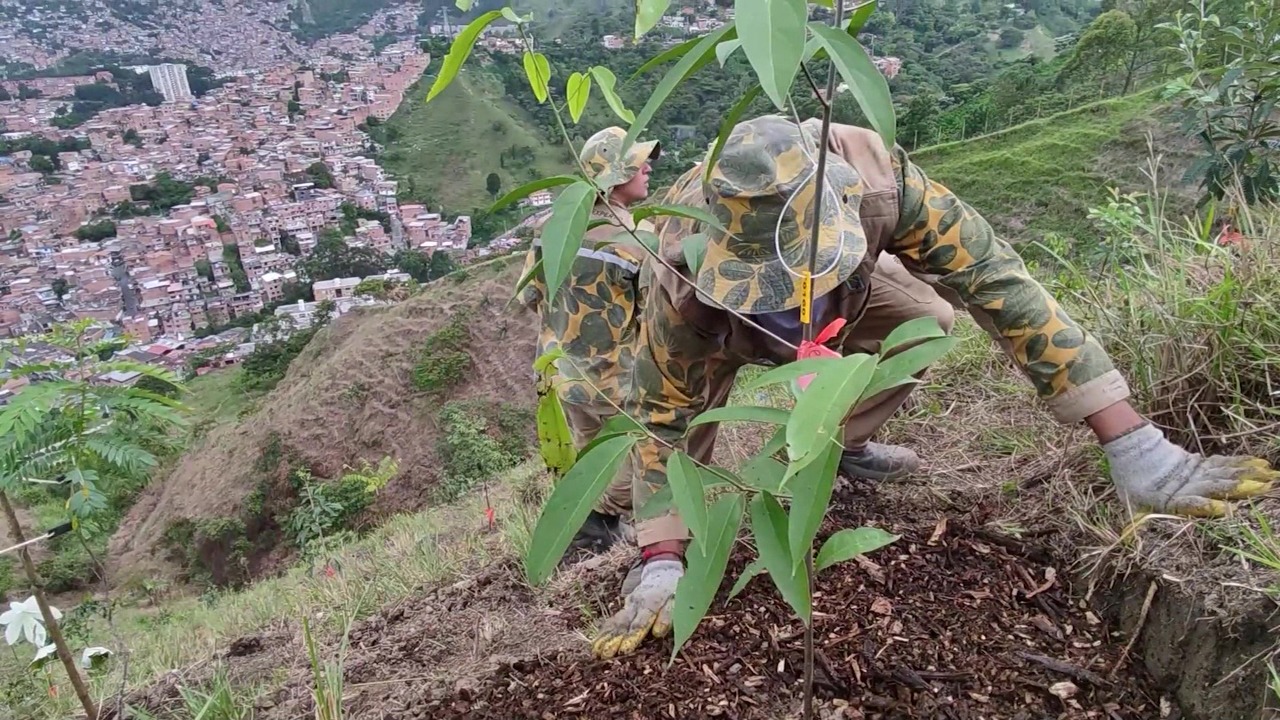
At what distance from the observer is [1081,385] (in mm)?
1558

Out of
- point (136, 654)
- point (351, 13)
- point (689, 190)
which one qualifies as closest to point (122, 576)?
point (136, 654)

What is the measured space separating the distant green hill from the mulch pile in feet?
122

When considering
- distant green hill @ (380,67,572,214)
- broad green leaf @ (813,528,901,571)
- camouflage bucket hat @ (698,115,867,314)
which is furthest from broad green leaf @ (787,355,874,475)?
distant green hill @ (380,67,572,214)

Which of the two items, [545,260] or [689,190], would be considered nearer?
[545,260]

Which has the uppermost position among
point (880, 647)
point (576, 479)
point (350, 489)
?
point (576, 479)

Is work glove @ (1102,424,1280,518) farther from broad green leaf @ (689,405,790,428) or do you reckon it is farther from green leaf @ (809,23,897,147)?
green leaf @ (809,23,897,147)

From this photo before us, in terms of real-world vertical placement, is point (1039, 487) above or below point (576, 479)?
below

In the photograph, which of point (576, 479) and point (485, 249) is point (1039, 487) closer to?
point (576, 479)

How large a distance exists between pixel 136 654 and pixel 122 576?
1495 centimetres

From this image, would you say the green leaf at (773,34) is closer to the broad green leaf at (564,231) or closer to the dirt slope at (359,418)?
the broad green leaf at (564,231)

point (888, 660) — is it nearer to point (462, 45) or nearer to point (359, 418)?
point (462, 45)

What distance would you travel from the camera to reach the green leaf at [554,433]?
1.32 metres

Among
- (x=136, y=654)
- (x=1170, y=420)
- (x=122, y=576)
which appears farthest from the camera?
(x=122, y=576)

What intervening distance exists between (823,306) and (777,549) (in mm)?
793
